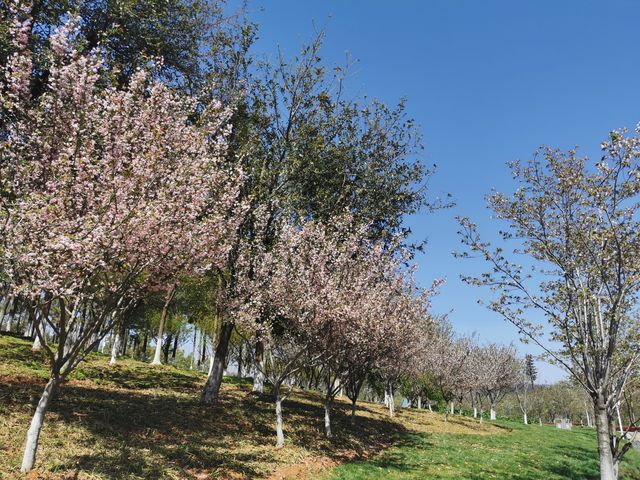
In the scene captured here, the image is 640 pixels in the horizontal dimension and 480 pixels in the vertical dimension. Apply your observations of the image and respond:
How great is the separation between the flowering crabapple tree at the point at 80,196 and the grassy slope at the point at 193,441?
2494mm

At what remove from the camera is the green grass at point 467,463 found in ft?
51.2

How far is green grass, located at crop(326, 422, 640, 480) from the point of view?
15602mm

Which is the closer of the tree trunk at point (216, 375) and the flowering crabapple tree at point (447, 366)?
the tree trunk at point (216, 375)

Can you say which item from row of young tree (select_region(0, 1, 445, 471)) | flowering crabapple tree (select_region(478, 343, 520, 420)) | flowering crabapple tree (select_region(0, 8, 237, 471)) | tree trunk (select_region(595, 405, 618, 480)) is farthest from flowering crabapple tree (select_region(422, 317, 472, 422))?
flowering crabapple tree (select_region(0, 8, 237, 471))

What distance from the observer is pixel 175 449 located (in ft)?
41.7

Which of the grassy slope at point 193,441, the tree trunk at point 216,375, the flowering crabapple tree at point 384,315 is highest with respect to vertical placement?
the flowering crabapple tree at point 384,315

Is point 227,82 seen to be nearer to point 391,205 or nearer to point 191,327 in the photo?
point 391,205

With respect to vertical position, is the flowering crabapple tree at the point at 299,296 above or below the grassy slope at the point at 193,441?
above

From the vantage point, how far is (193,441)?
1409cm

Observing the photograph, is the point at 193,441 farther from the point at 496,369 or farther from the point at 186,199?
the point at 496,369

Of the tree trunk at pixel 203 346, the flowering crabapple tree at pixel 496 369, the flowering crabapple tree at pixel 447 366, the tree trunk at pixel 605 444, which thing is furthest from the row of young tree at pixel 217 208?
the tree trunk at pixel 203 346

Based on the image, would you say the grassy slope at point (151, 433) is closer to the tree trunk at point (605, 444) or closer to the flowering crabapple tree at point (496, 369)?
the tree trunk at point (605, 444)

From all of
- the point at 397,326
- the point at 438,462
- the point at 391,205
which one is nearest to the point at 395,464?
the point at 438,462

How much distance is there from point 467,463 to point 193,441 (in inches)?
475
